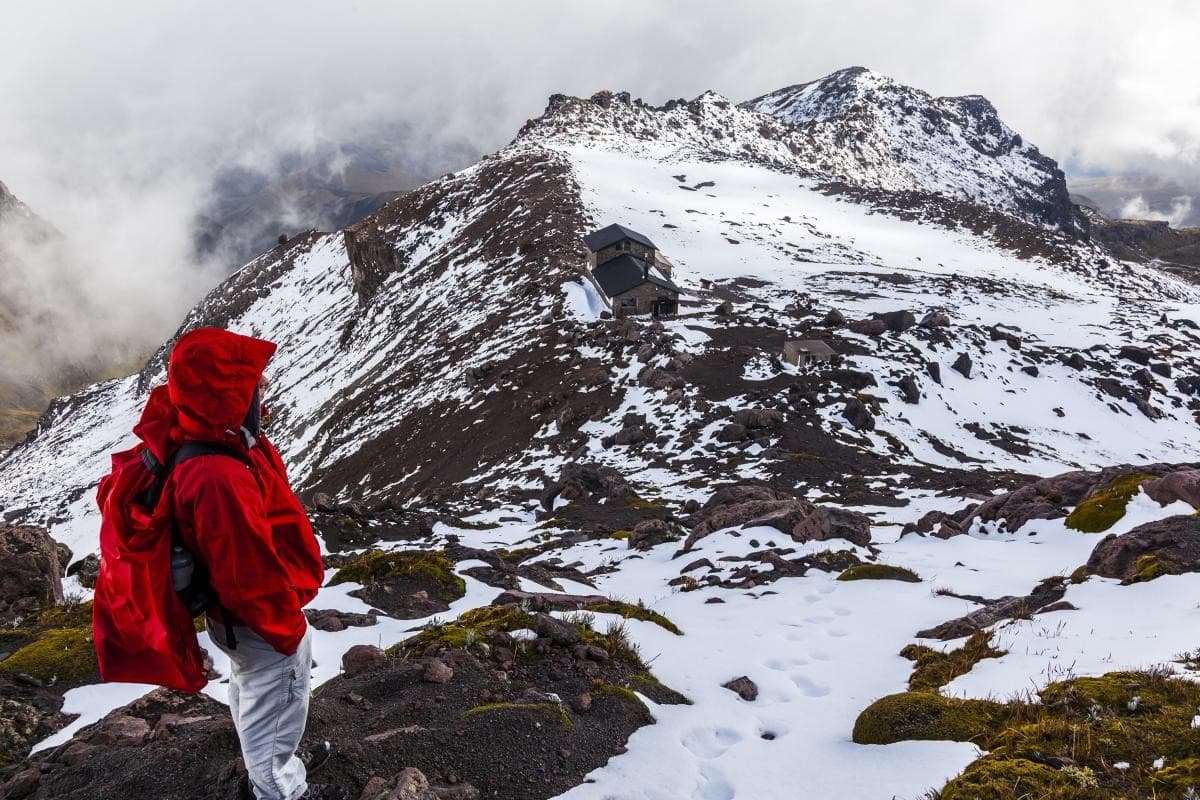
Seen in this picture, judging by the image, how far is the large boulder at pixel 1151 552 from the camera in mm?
7433

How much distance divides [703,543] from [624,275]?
105ft

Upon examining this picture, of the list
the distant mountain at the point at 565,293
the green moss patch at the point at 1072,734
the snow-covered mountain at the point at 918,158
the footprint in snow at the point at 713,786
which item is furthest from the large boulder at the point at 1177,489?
the snow-covered mountain at the point at 918,158

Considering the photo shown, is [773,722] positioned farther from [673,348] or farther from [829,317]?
[829,317]

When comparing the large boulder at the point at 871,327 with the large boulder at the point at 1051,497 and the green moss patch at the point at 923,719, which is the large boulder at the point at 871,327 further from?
the green moss patch at the point at 923,719

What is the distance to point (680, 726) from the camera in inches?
222

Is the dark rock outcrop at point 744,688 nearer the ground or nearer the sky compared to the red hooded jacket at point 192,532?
nearer the ground

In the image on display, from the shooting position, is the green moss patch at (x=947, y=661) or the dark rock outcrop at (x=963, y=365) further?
the dark rock outcrop at (x=963, y=365)

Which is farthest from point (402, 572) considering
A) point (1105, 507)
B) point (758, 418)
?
point (758, 418)

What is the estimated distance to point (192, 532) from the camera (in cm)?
365

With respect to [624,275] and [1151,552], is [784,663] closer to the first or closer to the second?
[1151,552]

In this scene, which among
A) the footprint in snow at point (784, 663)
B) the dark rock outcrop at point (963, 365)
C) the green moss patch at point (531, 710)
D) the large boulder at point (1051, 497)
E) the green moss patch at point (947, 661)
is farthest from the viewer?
the dark rock outcrop at point (963, 365)

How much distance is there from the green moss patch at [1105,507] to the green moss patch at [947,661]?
21.3 feet

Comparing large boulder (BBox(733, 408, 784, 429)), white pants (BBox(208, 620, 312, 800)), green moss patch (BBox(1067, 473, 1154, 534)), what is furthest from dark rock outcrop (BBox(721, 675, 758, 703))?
large boulder (BBox(733, 408, 784, 429))

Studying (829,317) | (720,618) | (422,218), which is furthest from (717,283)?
(720,618)
